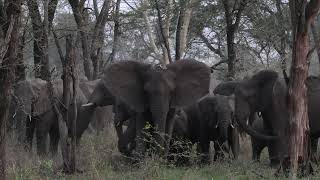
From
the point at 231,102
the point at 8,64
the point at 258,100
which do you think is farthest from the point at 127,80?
the point at 8,64

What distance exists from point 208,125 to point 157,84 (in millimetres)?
1884

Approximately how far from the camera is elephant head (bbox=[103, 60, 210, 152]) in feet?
36.1

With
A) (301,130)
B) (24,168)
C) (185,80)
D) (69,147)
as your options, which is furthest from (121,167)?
(301,130)

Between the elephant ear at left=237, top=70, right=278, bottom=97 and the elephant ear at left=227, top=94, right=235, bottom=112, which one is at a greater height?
the elephant ear at left=237, top=70, right=278, bottom=97

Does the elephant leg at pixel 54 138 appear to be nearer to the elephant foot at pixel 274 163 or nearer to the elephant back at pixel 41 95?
the elephant back at pixel 41 95

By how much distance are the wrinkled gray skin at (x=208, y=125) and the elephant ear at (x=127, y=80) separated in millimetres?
1155

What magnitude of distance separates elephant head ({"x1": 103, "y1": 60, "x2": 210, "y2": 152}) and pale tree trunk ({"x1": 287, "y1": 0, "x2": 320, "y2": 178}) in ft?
8.46

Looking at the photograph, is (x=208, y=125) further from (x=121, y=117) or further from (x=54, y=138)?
(x=54, y=138)

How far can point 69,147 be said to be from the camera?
9.98 meters

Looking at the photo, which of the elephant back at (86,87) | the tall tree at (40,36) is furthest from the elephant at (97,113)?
the tall tree at (40,36)

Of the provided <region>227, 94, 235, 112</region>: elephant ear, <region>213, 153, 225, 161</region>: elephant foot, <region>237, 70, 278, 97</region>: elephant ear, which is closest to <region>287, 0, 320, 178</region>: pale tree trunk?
<region>237, 70, 278, 97</region>: elephant ear

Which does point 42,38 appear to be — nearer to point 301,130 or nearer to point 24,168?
point 24,168

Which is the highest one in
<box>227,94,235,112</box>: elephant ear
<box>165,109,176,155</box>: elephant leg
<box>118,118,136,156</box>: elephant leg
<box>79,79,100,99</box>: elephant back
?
<box>79,79,100,99</box>: elephant back

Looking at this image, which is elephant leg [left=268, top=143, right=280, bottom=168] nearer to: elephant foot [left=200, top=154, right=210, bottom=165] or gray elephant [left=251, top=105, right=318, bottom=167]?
gray elephant [left=251, top=105, right=318, bottom=167]
